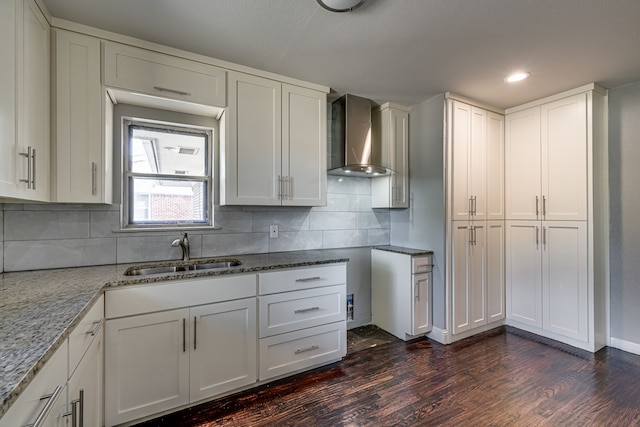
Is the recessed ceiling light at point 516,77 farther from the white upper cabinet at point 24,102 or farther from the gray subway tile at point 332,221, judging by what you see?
the white upper cabinet at point 24,102

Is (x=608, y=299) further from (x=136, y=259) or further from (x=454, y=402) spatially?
(x=136, y=259)

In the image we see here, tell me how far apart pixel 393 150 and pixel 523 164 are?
4.35 feet

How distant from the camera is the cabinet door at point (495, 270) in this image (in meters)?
3.08

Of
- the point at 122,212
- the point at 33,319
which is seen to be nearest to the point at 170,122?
the point at 122,212

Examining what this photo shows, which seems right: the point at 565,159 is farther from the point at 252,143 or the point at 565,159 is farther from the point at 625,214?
the point at 252,143

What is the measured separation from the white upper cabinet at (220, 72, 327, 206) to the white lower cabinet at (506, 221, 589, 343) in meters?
2.13

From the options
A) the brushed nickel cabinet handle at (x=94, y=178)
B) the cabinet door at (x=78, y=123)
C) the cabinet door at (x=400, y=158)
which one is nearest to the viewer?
the cabinet door at (x=78, y=123)

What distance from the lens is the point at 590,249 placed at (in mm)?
2566

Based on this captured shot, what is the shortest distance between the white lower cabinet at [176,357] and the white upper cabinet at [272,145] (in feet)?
2.83

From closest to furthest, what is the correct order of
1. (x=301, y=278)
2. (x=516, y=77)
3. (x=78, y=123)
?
1. (x=78, y=123)
2. (x=301, y=278)
3. (x=516, y=77)

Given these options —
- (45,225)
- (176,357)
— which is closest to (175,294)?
(176,357)

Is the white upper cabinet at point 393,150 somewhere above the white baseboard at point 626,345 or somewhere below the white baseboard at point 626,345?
above

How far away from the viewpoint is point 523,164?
3037mm

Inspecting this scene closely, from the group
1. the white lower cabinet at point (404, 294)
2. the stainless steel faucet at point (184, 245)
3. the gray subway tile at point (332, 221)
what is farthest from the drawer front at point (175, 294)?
the white lower cabinet at point (404, 294)
